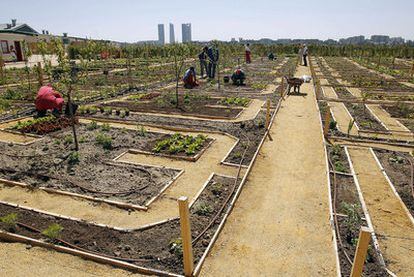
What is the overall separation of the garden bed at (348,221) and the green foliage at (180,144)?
3.76 metres

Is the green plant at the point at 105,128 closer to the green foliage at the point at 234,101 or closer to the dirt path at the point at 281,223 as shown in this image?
the dirt path at the point at 281,223

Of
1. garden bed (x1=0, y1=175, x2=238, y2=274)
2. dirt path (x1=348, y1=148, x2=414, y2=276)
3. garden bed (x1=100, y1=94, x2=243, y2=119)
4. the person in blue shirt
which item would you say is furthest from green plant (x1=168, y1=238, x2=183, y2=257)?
the person in blue shirt

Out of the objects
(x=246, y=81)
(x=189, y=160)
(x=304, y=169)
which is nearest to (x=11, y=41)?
(x=246, y=81)

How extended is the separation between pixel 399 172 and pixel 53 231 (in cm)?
783

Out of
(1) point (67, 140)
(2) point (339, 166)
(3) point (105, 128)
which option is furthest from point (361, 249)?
(3) point (105, 128)

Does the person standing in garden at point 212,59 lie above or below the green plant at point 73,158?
above

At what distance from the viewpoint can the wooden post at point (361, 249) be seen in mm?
3471

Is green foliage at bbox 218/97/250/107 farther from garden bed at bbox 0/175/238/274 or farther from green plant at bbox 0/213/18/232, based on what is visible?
green plant at bbox 0/213/18/232

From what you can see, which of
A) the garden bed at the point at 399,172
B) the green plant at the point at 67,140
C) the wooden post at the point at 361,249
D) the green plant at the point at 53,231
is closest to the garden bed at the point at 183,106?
the green plant at the point at 67,140

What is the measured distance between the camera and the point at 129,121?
11805mm

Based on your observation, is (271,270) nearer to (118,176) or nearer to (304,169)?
(304,169)

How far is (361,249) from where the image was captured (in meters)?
3.61

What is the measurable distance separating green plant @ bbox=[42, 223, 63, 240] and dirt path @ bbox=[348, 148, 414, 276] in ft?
17.7

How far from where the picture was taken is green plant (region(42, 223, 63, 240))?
5.28 metres
